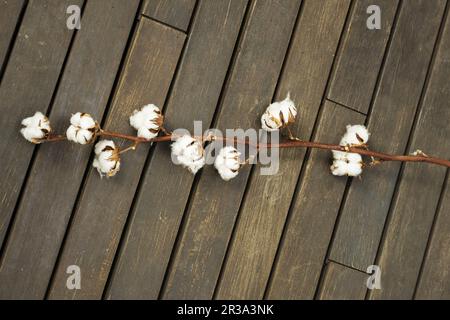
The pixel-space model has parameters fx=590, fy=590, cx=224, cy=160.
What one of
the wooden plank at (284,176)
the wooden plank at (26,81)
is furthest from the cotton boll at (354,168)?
the wooden plank at (26,81)

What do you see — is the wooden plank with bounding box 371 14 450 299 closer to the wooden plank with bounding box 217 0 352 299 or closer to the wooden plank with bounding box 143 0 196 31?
the wooden plank with bounding box 217 0 352 299

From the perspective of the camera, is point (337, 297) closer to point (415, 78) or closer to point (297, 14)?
point (415, 78)

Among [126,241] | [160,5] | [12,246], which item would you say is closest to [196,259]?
[126,241]

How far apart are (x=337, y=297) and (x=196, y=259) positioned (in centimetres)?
35

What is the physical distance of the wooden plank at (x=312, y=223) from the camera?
1.35 m

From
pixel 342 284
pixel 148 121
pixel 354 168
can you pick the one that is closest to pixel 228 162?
pixel 148 121

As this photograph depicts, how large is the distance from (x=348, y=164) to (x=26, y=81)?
707mm

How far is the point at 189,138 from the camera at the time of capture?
121 cm

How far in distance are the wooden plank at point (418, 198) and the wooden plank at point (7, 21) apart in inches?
37.2

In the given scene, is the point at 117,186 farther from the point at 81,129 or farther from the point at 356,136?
the point at 356,136

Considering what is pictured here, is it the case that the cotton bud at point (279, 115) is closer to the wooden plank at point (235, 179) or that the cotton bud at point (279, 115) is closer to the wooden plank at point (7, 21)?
the wooden plank at point (235, 179)

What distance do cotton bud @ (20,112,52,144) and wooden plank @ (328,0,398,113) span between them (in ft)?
2.11

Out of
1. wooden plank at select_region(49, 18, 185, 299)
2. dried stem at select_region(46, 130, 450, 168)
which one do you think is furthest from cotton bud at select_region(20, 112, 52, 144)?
wooden plank at select_region(49, 18, 185, 299)

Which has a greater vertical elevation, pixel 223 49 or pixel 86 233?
pixel 223 49
